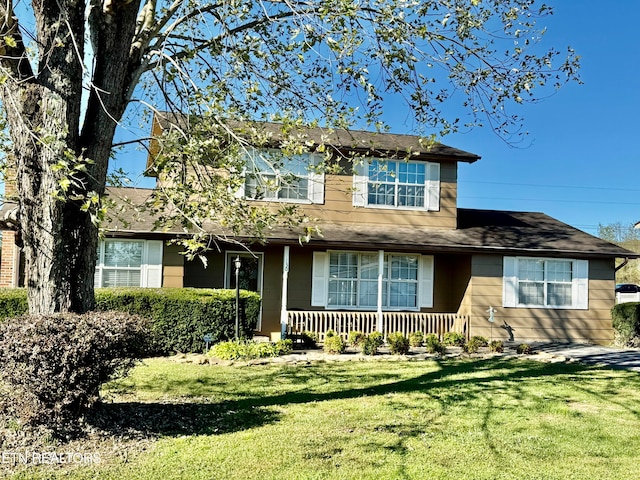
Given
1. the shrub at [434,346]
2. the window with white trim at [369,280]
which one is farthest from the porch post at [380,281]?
the shrub at [434,346]

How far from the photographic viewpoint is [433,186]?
1541cm

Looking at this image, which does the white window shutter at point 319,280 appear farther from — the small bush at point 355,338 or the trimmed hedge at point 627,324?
the trimmed hedge at point 627,324

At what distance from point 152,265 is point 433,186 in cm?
807

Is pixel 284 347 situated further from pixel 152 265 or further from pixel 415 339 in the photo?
pixel 152 265

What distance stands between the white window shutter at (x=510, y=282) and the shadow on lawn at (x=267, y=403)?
3.94 metres

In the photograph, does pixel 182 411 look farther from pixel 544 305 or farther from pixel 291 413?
pixel 544 305

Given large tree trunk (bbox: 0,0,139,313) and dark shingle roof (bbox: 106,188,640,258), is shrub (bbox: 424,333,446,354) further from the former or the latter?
large tree trunk (bbox: 0,0,139,313)

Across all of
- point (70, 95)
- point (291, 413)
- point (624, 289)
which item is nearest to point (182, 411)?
point (291, 413)

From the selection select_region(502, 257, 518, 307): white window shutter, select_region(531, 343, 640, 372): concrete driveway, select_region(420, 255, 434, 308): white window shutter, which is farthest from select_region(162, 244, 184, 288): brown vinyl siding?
select_region(531, 343, 640, 372): concrete driveway

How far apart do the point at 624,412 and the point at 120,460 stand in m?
6.41

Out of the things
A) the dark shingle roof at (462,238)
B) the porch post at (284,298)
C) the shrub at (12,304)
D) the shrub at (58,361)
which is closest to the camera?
the shrub at (58,361)

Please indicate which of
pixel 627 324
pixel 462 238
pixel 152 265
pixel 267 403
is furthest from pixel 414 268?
pixel 267 403

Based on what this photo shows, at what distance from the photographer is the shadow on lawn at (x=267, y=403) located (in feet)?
19.9

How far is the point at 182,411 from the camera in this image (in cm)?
688
